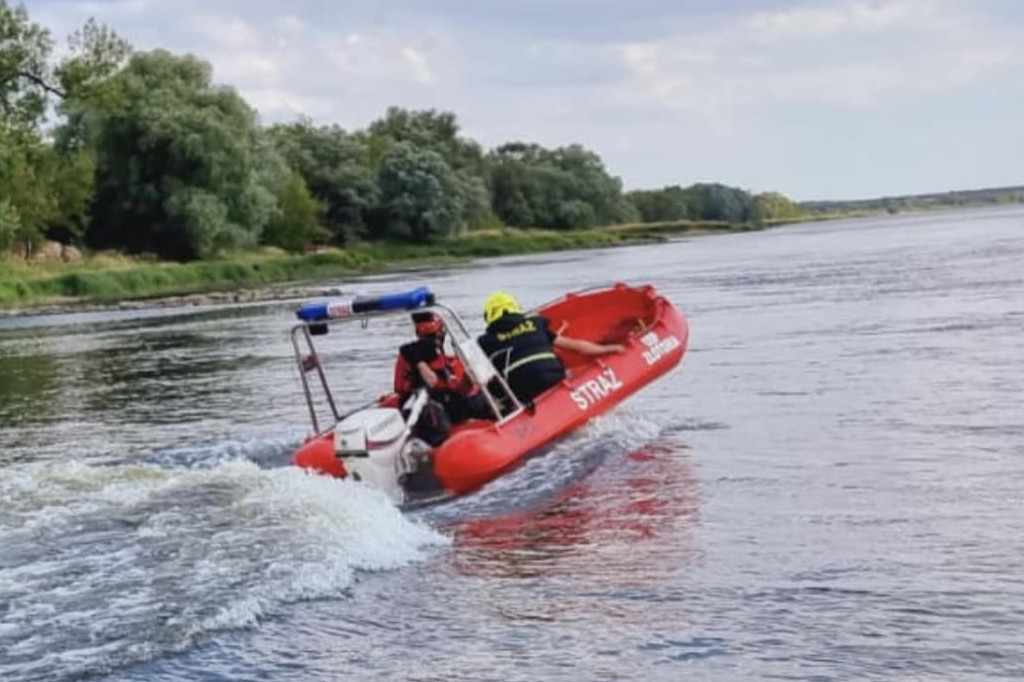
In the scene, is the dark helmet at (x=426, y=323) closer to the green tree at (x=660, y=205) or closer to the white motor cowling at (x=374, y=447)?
the white motor cowling at (x=374, y=447)

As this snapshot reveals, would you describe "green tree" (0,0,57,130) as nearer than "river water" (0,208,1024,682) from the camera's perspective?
No

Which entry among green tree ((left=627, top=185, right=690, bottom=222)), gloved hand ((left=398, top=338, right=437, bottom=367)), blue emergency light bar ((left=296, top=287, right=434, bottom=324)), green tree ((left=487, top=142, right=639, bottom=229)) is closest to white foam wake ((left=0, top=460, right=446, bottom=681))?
blue emergency light bar ((left=296, top=287, right=434, bottom=324))

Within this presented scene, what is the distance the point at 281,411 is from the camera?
60.8 ft

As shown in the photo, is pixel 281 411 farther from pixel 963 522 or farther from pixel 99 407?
pixel 963 522

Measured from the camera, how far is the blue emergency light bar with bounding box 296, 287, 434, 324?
38.9ft

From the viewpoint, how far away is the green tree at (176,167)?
6638cm

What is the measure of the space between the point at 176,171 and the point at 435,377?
191ft

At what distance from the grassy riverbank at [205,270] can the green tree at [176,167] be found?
88.2 inches

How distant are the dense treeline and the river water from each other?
41788 mm

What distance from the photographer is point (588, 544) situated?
9.75m

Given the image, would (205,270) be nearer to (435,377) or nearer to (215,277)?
(215,277)

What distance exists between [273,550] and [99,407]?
1168 centimetres

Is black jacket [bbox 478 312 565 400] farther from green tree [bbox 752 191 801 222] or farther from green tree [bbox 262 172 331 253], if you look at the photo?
green tree [bbox 752 191 801 222]

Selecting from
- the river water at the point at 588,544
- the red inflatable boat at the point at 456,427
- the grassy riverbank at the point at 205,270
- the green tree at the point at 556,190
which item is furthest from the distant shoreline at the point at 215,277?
the red inflatable boat at the point at 456,427
